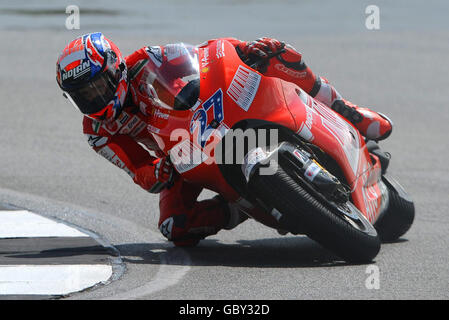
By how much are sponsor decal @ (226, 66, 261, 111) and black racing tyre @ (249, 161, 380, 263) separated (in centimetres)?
53

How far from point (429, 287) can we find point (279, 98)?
1491mm

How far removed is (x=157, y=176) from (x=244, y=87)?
2.54 ft

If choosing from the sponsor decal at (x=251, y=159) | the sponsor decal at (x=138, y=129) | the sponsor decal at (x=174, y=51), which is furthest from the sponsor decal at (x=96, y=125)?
the sponsor decal at (x=251, y=159)

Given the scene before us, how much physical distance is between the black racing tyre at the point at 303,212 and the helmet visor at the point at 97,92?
1130 millimetres

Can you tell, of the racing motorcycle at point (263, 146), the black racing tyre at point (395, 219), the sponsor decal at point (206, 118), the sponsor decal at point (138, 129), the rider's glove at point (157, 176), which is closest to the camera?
the racing motorcycle at point (263, 146)

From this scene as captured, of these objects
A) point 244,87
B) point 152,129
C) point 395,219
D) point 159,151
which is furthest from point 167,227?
point 395,219

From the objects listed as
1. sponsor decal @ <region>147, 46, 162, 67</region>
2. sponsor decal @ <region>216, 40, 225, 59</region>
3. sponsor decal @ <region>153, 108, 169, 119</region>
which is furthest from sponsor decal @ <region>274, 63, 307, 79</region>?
sponsor decal @ <region>153, 108, 169, 119</region>

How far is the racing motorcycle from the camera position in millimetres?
5574

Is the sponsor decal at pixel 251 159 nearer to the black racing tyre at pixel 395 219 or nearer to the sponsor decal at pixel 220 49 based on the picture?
the sponsor decal at pixel 220 49

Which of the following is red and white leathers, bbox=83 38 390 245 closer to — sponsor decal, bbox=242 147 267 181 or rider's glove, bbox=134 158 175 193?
rider's glove, bbox=134 158 175 193

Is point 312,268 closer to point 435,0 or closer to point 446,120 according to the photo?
point 446,120

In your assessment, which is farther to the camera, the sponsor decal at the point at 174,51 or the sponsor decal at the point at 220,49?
the sponsor decal at the point at 174,51

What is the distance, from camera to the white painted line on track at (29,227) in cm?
648

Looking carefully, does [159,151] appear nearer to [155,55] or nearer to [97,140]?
[97,140]
